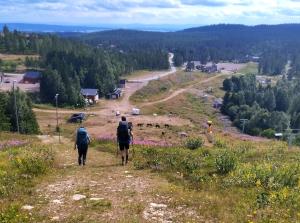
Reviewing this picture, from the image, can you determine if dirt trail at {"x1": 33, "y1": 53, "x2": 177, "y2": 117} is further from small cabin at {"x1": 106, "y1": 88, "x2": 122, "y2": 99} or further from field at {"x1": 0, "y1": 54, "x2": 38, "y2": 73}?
field at {"x1": 0, "y1": 54, "x2": 38, "y2": 73}

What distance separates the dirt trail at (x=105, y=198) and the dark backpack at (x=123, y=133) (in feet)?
4.63

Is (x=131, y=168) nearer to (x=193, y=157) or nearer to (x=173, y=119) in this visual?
(x=193, y=157)

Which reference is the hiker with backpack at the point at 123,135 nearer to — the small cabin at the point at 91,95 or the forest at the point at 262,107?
the forest at the point at 262,107

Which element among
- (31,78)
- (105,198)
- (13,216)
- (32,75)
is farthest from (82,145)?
(32,75)

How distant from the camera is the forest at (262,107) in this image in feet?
319

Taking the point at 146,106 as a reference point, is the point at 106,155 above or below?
above

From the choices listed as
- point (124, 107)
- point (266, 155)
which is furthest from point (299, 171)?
point (124, 107)

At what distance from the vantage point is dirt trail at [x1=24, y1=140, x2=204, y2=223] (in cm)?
1056

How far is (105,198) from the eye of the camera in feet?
39.6

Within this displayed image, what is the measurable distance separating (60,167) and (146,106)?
9219 centimetres

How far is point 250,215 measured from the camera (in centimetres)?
1041

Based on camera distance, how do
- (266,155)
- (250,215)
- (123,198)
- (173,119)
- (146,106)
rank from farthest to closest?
(146,106)
(173,119)
(266,155)
(123,198)
(250,215)

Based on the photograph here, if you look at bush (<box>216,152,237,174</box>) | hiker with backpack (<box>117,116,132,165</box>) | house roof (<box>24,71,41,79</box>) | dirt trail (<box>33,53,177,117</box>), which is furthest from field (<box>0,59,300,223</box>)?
house roof (<box>24,71,41,79</box>)

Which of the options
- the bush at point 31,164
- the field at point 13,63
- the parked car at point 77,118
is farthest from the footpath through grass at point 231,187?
the field at point 13,63
